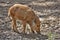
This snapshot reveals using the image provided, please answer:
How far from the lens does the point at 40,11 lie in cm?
1152

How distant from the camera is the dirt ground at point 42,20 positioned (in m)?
9.02

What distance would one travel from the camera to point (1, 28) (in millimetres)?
9656

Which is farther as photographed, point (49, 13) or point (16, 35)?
point (49, 13)

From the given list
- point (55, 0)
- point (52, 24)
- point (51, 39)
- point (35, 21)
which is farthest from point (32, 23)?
point (55, 0)

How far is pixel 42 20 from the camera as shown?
410 inches

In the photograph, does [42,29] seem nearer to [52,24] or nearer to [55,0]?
[52,24]

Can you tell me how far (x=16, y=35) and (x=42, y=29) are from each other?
37.8 inches

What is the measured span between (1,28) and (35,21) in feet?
3.86

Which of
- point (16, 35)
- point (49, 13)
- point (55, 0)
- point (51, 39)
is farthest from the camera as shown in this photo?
point (55, 0)

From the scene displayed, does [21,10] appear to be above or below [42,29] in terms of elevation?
above

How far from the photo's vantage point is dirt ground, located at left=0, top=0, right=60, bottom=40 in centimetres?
902

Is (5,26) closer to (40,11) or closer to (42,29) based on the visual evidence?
(42,29)

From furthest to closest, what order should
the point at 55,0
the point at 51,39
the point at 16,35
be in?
the point at 55,0 < the point at 16,35 < the point at 51,39

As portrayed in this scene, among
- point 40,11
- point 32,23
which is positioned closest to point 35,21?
point 32,23
